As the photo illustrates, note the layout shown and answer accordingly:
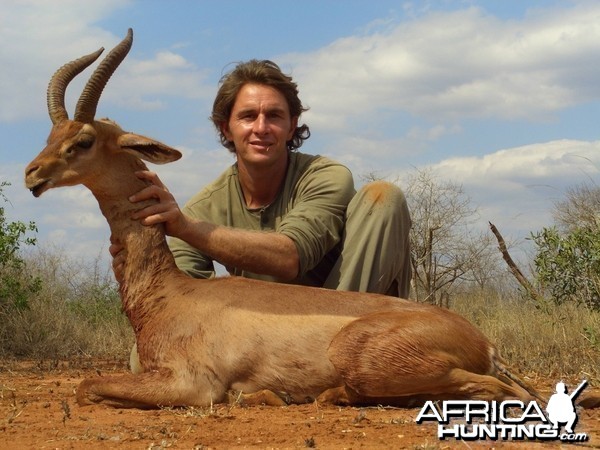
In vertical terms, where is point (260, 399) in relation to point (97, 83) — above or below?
below

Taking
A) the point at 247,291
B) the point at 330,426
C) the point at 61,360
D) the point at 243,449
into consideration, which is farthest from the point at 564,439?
the point at 61,360

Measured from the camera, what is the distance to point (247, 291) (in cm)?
609

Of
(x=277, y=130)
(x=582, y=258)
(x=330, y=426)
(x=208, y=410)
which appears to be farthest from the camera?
(x=582, y=258)

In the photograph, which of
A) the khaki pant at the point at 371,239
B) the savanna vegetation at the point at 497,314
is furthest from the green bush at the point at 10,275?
the khaki pant at the point at 371,239

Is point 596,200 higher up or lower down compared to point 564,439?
higher up

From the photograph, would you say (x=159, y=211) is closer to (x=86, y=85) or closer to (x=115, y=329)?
(x=86, y=85)

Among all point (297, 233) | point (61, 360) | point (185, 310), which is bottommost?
point (61, 360)

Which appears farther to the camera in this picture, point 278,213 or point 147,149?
point 278,213

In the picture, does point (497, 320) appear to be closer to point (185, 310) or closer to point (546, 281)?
point (546, 281)

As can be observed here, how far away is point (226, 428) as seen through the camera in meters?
4.82

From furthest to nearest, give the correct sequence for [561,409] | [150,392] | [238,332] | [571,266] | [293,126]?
[571,266], [293,126], [238,332], [150,392], [561,409]

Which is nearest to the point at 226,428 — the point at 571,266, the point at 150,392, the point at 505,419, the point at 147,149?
the point at 150,392

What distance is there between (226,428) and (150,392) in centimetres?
99

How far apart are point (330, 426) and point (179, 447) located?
0.93m
